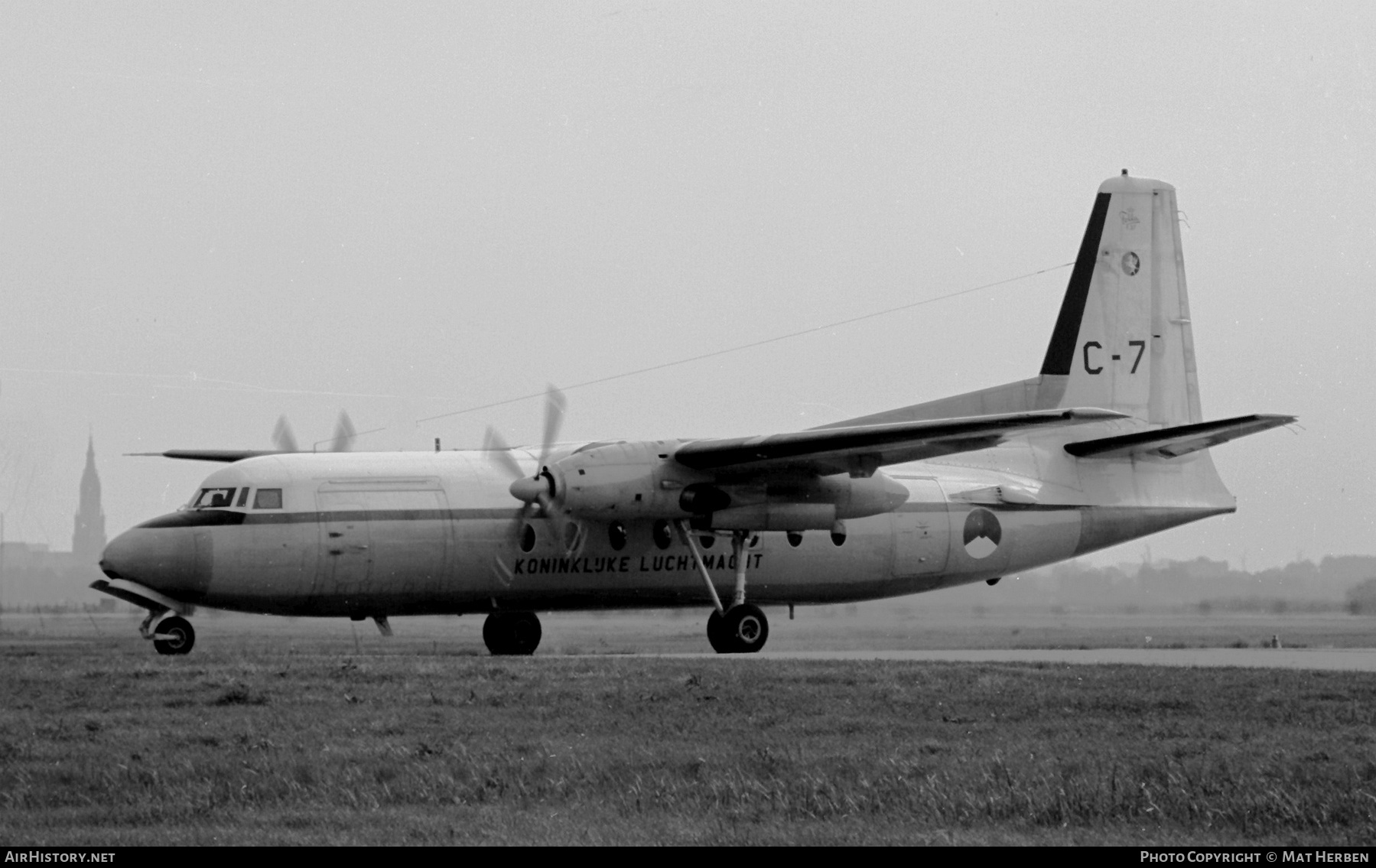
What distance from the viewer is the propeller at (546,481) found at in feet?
76.5

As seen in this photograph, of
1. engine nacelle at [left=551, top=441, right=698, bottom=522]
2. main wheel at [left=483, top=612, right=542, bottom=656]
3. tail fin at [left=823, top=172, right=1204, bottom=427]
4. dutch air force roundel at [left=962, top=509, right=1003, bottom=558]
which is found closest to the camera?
engine nacelle at [left=551, top=441, right=698, bottom=522]

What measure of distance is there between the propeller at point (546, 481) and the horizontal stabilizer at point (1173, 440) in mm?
8874

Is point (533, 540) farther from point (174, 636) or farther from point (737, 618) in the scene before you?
point (174, 636)

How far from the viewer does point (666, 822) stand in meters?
10.2

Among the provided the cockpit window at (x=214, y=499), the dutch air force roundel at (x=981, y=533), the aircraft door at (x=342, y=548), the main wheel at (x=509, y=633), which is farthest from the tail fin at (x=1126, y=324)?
the cockpit window at (x=214, y=499)

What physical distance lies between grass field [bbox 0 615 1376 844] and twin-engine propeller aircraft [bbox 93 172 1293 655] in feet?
7.95

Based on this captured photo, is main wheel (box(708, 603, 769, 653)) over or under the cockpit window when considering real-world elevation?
under

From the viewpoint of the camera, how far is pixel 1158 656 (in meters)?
22.9

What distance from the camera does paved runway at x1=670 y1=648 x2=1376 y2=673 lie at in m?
20.7

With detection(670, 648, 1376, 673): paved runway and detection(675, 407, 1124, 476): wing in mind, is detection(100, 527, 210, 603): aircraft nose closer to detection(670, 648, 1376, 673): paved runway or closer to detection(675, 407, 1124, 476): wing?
detection(675, 407, 1124, 476): wing

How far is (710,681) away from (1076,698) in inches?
153

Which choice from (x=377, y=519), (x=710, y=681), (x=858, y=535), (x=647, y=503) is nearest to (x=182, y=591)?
(x=377, y=519)

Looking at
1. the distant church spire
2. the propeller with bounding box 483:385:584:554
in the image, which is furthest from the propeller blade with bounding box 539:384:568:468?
the distant church spire

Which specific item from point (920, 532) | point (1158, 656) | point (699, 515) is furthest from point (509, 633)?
point (1158, 656)
